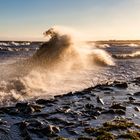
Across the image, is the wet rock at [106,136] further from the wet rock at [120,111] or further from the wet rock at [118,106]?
the wet rock at [118,106]

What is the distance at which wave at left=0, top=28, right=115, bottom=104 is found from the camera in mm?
22812

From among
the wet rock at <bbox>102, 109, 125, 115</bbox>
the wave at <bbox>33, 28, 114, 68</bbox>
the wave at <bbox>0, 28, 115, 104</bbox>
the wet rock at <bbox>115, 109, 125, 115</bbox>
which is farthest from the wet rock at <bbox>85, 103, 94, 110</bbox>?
the wave at <bbox>33, 28, 114, 68</bbox>

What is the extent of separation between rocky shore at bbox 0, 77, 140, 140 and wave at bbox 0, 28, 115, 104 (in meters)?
2.47

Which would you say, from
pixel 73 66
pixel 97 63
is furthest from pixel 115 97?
pixel 97 63

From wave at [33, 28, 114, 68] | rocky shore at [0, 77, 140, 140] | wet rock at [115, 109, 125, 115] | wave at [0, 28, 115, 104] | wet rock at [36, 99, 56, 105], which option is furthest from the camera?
wave at [33, 28, 114, 68]

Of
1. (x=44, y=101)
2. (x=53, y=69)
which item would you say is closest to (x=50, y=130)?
(x=44, y=101)

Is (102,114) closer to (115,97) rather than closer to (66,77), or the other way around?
(115,97)

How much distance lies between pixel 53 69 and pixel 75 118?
19608 mm

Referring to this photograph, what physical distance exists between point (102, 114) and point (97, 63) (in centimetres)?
2822

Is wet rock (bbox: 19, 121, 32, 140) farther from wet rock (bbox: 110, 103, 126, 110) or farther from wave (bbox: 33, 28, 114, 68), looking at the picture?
wave (bbox: 33, 28, 114, 68)

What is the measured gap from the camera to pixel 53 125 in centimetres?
1459

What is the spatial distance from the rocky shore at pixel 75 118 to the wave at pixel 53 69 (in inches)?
97.3

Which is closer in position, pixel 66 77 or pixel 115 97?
pixel 115 97

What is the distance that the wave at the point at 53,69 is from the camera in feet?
74.8
